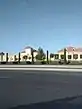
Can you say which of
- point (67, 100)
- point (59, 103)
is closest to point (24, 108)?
point (59, 103)

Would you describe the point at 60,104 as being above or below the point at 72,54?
below

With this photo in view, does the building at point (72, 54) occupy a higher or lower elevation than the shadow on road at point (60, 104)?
higher

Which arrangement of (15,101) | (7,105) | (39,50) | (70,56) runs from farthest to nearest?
(39,50) < (70,56) < (15,101) < (7,105)

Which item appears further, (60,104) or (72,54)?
(72,54)

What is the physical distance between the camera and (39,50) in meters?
138

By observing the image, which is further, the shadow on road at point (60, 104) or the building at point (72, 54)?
the building at point (72, 54)

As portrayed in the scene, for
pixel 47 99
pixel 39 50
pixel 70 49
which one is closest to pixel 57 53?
pixel 70 49

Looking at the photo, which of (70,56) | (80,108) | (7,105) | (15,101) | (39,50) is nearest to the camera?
(80,108)

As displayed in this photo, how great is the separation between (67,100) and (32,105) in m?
1.74

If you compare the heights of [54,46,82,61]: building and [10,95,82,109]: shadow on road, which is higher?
[54,46,82,61]: building

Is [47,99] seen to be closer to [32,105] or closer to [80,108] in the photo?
[32,105]

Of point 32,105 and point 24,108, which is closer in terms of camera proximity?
point 24,108

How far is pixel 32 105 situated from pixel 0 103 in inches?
45.5

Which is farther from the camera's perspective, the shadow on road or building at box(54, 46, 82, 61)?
building at box(54, 46, 82, 61)
